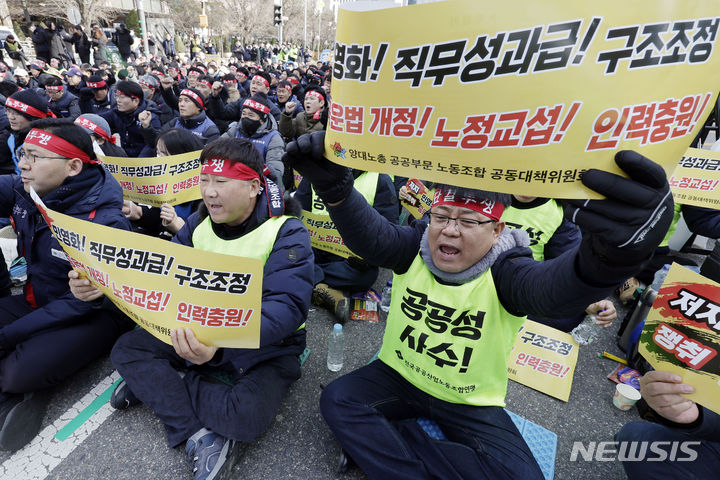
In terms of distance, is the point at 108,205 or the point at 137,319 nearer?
the point at 137,319

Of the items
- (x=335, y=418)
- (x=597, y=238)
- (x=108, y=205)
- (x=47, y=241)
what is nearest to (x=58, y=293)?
(x=47, y=241)

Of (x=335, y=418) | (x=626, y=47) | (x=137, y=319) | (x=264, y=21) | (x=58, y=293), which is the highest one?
(x=264, y=21)

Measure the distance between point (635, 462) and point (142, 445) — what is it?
9.97 ft

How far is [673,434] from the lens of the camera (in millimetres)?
2090

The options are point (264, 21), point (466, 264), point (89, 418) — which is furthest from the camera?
point (264, 21)

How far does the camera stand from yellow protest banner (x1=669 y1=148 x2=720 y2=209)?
3.49 metres

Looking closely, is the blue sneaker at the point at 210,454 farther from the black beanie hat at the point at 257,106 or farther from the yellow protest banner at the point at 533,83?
the black beanie hat at the point at 257,106

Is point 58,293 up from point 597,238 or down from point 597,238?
down

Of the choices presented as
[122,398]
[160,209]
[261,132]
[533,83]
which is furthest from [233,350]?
[261,132]

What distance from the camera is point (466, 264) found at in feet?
6.44

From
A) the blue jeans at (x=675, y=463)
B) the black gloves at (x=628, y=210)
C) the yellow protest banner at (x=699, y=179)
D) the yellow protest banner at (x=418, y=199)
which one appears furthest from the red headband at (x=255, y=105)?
the blue jeans at (x=675, y=463)

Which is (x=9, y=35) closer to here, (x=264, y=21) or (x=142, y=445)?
(x=142, y=445)

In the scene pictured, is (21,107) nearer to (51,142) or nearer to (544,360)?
(51,142)

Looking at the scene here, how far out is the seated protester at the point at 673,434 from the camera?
1.77 meters
